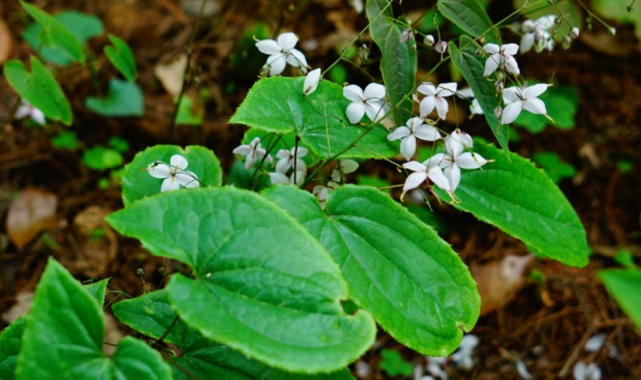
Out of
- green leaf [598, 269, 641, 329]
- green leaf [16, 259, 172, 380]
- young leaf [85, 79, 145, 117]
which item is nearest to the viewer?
green leaf [598, 269, 641, 329]

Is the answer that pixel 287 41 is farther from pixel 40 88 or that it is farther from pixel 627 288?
pixel 627 288

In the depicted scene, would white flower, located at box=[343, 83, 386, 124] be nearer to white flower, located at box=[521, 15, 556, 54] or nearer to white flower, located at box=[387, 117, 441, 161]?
white flower, located at box=[387, 117, 441, 161]

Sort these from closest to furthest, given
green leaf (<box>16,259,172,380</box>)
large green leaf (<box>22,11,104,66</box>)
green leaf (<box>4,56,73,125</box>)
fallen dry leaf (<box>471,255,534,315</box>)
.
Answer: green leaf (<box>16,259,172,380</box>) < green leaf (<box>4,56,73,125</box>) < fallen dry leaf (<box>471,255,534,315</box>) < large green leaf (<box>22,11,104,66</box>)

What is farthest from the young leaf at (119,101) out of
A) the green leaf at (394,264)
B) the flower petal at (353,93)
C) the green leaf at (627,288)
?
the green leaf at (627,288)

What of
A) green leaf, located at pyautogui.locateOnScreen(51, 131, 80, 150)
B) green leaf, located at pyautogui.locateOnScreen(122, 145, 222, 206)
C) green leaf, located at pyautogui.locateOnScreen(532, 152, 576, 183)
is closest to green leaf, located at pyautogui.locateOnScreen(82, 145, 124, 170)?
green leaf, located at pyautogui.locateOnScreen(51, 131, 80, 150)

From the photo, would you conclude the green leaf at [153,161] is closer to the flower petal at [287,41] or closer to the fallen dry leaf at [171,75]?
the flower petal at [287,41]

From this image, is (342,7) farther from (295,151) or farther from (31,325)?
(31,325)

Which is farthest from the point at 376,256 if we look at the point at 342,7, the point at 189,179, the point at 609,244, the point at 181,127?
the point at 342,7
